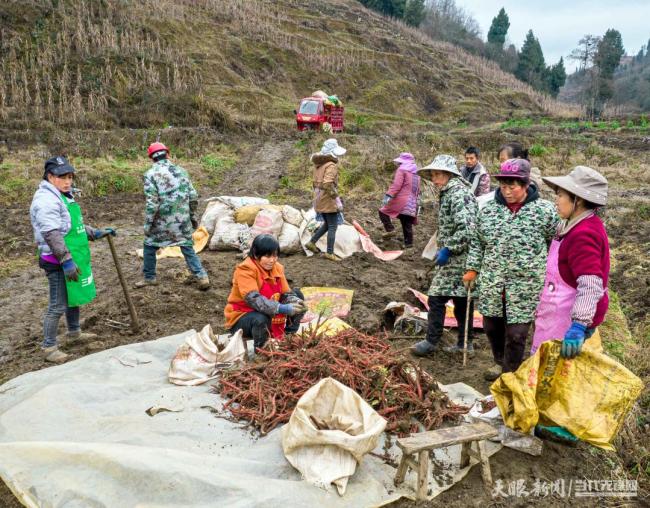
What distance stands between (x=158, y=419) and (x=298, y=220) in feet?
15.4

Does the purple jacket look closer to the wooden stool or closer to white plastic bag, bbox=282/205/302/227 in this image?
white plastic bag, bbox=282/205/302/227

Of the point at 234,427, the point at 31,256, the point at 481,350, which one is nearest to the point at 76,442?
the point at 234,427

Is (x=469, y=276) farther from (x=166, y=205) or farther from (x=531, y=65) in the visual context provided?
(x=531, y=65)

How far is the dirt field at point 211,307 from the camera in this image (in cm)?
274

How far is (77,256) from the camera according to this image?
417 centimetres

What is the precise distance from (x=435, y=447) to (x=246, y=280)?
5.89 ft

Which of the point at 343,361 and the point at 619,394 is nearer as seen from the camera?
the point at 619,394

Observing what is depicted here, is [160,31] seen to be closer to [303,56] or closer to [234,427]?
[303,56]

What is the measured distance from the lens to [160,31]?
2511 cm

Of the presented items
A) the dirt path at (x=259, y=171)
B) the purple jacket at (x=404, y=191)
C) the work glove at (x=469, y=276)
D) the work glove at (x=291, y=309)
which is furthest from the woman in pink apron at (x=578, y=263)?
the dirt path at (x=259, y=171)

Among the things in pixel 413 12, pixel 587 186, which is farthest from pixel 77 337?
pixel 413 12

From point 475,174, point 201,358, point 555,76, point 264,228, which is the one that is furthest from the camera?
point 555,76

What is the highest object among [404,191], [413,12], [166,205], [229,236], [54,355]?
[413,12]

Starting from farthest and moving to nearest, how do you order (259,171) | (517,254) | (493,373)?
(259,171) < (493,373) < (517,254)
